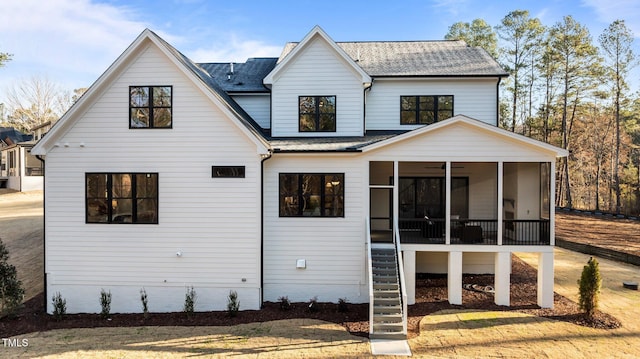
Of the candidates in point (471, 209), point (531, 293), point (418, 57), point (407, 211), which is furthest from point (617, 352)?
point (418, 57)

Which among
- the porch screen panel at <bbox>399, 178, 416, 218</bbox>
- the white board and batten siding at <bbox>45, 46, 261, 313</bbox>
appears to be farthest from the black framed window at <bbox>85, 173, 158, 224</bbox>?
the porch screen panel at <bbox>399, 178, 416, 218</bbox>

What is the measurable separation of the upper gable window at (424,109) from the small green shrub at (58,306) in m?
13.8

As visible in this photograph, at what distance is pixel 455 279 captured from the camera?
1148 cm

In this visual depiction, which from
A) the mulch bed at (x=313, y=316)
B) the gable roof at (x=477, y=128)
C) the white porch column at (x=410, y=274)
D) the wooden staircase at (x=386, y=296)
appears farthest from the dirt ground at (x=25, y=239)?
the gable roof at (x=477, y=128)

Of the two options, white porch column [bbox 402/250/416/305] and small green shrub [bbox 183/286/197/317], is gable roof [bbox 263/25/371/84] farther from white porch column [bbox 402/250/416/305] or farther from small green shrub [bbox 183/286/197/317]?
small green shrub [bbox 183/286/197/317]

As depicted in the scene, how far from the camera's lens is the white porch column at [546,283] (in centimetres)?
1114

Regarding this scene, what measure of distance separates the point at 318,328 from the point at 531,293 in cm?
823

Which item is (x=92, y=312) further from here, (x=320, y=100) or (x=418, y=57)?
(x=418, y=57)

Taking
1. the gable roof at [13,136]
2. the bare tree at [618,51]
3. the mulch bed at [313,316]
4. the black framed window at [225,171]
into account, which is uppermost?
the bare tree at [618,51]

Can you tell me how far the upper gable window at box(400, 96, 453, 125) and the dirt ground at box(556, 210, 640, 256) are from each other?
43.4 ft

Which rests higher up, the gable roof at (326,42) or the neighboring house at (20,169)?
the gable roof at (326,42)

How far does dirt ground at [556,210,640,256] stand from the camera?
776 inches

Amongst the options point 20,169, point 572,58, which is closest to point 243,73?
point 572,58

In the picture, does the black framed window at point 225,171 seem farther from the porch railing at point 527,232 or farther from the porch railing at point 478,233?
the porch railing at point 527,232
